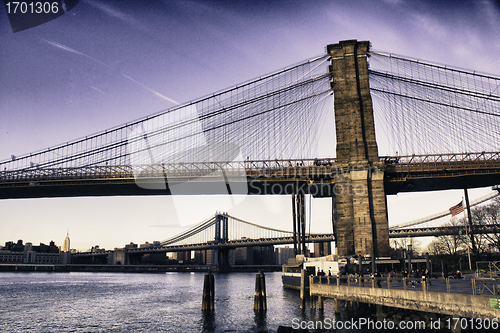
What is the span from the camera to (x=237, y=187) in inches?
2031

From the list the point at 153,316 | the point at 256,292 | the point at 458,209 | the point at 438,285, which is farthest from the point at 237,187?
the point at 438,285

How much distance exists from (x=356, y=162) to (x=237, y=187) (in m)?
17.3

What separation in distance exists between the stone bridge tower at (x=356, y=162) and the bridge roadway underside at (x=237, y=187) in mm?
1996

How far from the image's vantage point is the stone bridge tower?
39938mm

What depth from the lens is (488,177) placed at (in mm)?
46344

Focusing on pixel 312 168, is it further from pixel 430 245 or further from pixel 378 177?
pixel 430 245

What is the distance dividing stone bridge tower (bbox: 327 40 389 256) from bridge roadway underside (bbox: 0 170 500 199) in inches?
78.6

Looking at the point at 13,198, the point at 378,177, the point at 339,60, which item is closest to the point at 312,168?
the point at 378,177

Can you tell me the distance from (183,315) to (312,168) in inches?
930

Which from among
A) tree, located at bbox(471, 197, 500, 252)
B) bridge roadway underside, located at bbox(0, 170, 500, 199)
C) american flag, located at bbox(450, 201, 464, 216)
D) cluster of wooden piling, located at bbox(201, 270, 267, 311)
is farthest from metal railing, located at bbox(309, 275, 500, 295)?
tree, located at bbox(471, 197, 500, 252)

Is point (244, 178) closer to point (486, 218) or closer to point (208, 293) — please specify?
point (208, 293)

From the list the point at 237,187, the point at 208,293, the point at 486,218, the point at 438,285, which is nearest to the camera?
the point at 438,285

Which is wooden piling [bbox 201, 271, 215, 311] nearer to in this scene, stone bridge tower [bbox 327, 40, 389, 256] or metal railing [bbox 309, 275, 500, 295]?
metal railing [bbox 309, 275, 500, 295]

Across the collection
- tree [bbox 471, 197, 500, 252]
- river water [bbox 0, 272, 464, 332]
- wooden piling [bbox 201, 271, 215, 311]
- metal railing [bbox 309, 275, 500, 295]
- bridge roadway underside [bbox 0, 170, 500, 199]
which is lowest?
river water [bbox 0, 272, 464, 332]
